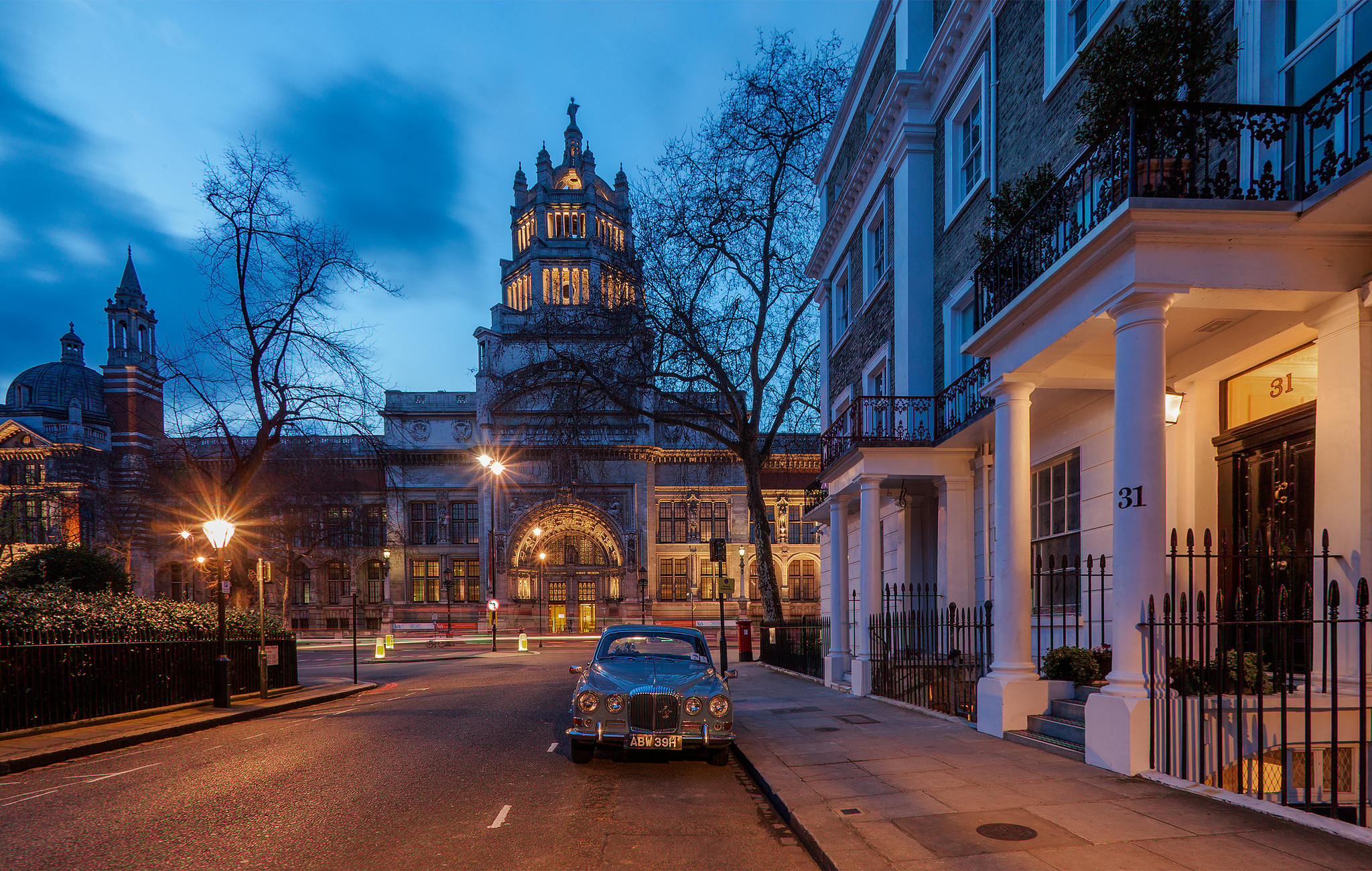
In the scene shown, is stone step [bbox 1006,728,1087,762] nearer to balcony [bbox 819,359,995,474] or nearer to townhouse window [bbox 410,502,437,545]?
balcony [bbox 819,359,995,474]

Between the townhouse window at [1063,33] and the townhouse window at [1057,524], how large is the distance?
549 cm

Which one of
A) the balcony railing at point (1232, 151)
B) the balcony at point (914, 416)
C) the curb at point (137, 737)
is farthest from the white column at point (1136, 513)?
the curb at point (137, 737)

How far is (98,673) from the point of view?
1304cm

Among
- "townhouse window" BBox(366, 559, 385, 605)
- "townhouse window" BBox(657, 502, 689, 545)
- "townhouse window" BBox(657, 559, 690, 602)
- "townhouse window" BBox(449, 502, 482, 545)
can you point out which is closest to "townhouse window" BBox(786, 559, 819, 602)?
"townhouse window" BBox(657, 559, 690, 602)

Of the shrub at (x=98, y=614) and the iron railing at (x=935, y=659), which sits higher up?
the shrub at (x=98, y=614)

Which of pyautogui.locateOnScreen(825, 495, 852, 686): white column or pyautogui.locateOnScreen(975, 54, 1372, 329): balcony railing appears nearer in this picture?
pyautogui.locateOnScreen(975, 54, 1372, 329): balcony railing

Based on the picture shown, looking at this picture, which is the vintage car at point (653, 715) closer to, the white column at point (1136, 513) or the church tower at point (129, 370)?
the white column at point (1136, 513)

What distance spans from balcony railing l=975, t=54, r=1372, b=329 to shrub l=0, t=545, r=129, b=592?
63.5 feet

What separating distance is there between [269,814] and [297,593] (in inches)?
2533

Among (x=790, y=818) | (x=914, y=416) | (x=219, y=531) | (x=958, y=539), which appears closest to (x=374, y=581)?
(x=219, y=531)

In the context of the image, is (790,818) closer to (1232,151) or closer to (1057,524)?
(1232,151)

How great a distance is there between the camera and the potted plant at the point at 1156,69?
789cm

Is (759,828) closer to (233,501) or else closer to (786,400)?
(233,501)

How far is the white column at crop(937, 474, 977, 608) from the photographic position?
16016mm
